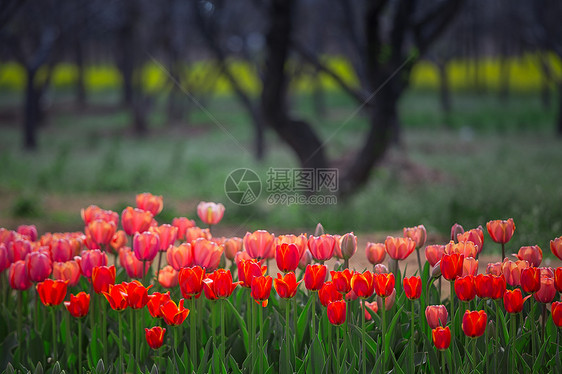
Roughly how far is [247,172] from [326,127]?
10.8 metres

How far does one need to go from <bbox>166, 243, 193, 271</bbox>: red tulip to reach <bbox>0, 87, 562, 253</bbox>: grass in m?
3.19

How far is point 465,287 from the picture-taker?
1.96 metres

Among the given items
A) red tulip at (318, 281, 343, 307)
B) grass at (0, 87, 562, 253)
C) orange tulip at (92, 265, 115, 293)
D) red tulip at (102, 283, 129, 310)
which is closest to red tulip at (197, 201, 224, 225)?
orange tulip at (92, 265, 115, 293)

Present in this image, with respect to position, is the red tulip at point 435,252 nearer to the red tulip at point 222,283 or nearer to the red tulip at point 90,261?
the red tulip at point 222,283

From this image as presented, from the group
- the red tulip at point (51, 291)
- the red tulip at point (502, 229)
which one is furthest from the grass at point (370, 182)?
the red tulip at point (51, 291)

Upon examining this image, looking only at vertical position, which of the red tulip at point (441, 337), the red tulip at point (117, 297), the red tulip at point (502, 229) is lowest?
the red tulip at point (441, 337)

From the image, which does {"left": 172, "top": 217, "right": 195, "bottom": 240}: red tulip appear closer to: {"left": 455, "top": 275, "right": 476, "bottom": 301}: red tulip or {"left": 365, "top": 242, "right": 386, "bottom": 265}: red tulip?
{"left": 365, "top": 242, "right": 386, "bottom": 265}: red tulip

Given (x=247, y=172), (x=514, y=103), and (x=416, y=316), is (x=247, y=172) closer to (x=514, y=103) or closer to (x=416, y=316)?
(x=416, y=316)

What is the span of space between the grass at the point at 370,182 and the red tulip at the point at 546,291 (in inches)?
104

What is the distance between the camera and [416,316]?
8.31ft

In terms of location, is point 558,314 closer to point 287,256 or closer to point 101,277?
point 287,256

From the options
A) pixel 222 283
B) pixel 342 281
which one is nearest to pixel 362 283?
pixel 342 281

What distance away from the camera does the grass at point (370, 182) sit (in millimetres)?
6996

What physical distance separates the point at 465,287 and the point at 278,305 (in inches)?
38.6
